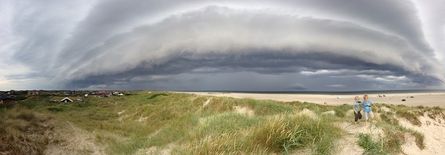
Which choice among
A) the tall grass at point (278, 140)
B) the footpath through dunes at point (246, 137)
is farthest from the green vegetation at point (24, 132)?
the tall grass at point (278, 140)

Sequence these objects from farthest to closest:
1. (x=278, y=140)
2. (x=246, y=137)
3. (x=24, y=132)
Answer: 1. (x=24, y=132)
2. (x=246, y=137)
3. (x=278, y=140)

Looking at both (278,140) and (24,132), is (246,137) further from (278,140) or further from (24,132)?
(24,132)

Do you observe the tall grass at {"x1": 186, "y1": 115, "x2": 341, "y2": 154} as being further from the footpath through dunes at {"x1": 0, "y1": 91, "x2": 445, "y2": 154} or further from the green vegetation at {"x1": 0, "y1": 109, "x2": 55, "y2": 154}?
the green vegetation at {"x1": 0, "y1": 109, "x2": 55, "y2": 154}

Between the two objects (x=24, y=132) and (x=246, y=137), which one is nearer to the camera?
(x=246, y=137)

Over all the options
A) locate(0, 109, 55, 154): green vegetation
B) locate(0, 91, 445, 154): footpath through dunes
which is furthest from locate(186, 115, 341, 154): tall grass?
locate(0, 109, 55, 154): green vegetation

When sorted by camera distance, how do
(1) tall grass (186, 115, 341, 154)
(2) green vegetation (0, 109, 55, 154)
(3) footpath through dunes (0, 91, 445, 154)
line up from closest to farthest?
(1) tall grass (186, 115, 341, 154) < (3) footpath through dunes (0, 91, 445, 154) < (2) green vegetation (0, 109, 55, 154)

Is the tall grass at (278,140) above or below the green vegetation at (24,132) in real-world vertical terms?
above

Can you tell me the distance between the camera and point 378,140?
13133mm

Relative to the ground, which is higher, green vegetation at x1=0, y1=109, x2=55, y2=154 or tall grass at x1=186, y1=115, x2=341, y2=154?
tall grass at x1=186, y1=115, x2=341, y2=154

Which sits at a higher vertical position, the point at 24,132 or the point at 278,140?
the point at 278,140

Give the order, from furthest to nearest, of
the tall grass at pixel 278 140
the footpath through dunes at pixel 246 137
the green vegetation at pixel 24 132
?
the green vegetation at pixel 24 132 → the footpath through dunes at pixel 246 137 → the tall grass at pixel 278 140

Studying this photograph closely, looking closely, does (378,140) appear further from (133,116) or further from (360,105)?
(133,116)

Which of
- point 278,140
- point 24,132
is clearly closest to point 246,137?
point 278,140

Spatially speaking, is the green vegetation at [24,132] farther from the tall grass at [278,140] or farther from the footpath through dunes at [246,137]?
the tall grass at [278,140]
